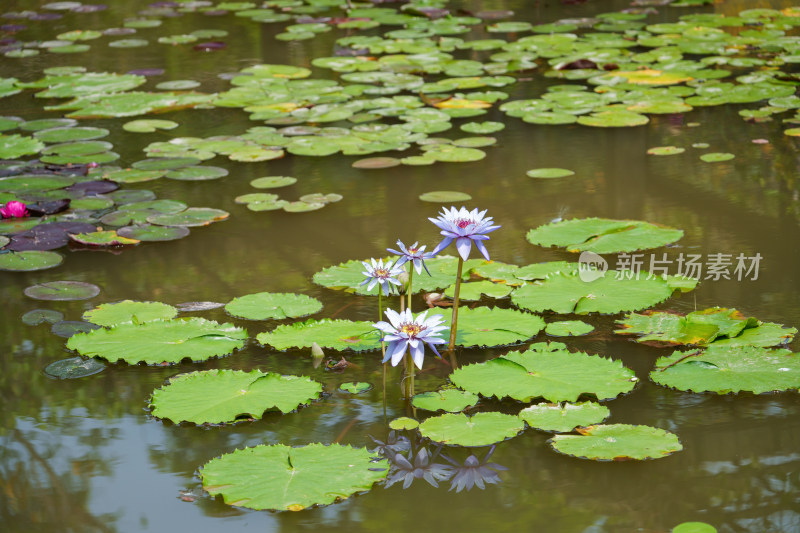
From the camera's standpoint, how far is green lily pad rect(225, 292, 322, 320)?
2.74 meters

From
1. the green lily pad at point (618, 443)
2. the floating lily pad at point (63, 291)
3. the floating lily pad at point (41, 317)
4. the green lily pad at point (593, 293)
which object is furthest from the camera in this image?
the floating lily pad at point (63, 291)

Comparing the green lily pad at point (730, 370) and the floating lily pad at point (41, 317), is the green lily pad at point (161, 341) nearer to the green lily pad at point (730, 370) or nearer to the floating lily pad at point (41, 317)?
the floating lily pad at point (41, 317)

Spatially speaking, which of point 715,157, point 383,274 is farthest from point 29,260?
point 715,157

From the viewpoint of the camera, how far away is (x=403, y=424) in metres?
2.13

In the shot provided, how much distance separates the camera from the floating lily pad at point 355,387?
2320 mm

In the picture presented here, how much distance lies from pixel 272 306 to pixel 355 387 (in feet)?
1.86

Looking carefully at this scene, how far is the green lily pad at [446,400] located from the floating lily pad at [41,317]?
1256 mm

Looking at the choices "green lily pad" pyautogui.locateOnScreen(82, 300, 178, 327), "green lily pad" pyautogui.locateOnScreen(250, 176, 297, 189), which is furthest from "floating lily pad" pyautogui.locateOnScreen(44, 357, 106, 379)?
"green lily pad" pyautogui.locateOnScreen(250, 176, 297, 189)

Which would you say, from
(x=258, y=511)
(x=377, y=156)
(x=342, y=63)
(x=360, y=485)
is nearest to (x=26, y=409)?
(x=258, y=511)

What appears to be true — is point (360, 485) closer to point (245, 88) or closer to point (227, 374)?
point (227, 374)

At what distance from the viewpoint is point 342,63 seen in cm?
623

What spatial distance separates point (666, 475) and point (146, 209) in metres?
2.51

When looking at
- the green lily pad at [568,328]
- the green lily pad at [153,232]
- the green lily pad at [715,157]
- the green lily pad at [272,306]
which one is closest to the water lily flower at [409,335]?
the green lily pad at [568,328]

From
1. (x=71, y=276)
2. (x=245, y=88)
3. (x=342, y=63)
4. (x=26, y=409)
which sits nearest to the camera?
(x=26, y=409)
